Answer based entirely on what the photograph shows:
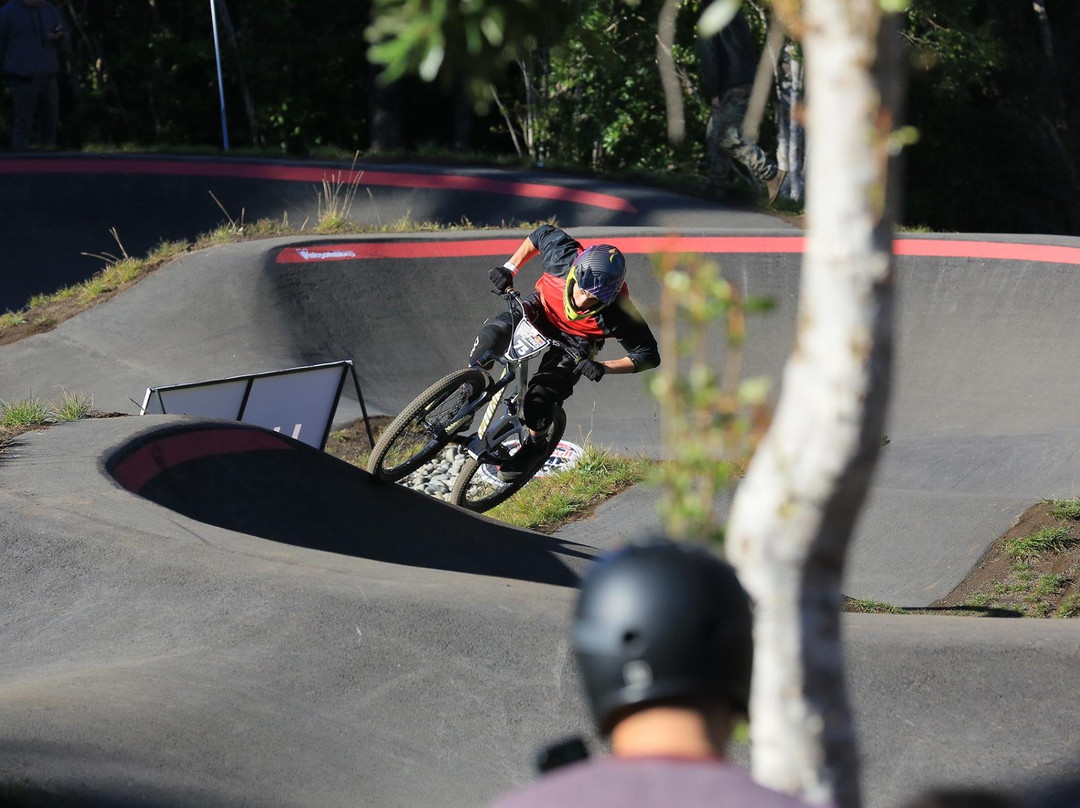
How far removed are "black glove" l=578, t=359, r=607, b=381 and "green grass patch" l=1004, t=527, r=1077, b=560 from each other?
9.23 feet

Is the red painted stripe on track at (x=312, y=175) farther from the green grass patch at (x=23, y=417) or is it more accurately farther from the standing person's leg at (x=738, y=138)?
the green grass patch at (x=23, y=417)

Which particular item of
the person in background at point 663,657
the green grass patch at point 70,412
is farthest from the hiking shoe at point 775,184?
the person in background at point 663,657

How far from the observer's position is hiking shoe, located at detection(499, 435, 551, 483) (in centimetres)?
836

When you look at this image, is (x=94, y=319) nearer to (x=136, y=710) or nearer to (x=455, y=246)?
(x=455, y=246)

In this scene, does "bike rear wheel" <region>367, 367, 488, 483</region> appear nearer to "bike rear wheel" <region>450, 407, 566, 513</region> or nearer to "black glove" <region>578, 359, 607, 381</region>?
"bike rear wheel" <region>450, 407, 566, 513</region>

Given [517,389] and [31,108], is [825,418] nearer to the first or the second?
[517,389]

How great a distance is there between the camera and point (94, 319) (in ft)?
38.3

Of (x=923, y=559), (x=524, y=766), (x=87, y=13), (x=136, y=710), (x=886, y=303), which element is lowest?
(x=923, y=559)

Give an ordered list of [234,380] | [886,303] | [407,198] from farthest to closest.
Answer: [407,198] → [234,380] → [886,303]

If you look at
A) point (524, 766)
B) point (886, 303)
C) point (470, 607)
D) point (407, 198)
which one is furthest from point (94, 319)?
point (886, 303)

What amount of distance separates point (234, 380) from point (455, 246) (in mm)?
4716

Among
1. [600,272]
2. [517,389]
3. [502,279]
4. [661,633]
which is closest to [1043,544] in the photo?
[600,272]

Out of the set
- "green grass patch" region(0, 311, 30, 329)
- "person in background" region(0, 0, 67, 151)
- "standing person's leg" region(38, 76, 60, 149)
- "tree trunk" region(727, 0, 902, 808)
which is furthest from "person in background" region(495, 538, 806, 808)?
"standing person's leg" region(38, 76, 60, 149)

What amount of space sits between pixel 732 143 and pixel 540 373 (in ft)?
27.5
